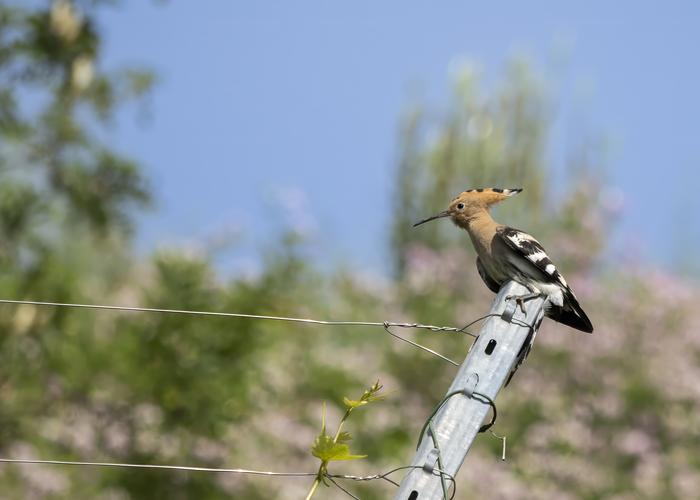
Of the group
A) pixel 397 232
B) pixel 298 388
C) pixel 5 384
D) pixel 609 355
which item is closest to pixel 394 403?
pixel 298 388

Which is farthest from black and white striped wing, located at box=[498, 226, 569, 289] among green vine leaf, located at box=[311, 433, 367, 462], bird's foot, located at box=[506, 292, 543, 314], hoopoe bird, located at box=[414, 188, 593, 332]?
green vine leaf, located at box=[311, 433, 367, 462]

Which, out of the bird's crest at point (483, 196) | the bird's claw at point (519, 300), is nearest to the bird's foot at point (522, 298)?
Answer: the bird's claw at point (519, 300)

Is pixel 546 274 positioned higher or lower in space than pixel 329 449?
higher

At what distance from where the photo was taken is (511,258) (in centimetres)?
321

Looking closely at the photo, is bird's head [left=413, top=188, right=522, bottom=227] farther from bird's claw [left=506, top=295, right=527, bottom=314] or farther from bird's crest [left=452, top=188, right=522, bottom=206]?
bird's claw [left=506, top=295, right=527, bottom=314]

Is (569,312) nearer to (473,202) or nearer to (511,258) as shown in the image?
(511,258)

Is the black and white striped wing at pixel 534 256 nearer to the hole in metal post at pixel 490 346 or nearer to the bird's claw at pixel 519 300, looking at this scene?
the bird's claw at pixel 519 300

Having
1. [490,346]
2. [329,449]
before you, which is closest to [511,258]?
[490,346]

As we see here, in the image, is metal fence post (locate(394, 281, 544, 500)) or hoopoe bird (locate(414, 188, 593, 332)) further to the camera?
hoopoe bird (locate(414, 188, 593, 332))

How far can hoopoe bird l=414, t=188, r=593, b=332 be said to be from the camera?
307 centimetres

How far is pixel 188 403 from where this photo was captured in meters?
8.82

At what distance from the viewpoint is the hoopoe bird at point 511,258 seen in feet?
10.1

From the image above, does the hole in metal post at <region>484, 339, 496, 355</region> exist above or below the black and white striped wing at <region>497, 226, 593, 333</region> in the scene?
below

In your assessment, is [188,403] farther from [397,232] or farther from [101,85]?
[397,232]
